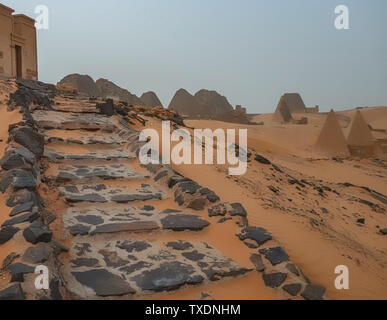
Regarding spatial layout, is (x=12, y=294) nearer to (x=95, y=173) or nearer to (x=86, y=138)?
(x=95, y=173)

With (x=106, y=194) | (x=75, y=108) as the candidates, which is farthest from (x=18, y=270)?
(x=75, y=108)

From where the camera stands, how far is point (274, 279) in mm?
2721

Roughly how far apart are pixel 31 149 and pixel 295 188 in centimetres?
569

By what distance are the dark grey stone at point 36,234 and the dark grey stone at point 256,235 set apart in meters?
1.83

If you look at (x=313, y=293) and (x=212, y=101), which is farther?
(x=212, y=101)

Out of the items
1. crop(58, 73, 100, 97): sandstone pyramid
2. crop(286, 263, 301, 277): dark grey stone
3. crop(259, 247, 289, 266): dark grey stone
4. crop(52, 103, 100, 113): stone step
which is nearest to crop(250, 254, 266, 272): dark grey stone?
crop(259, 247, 289, 266): dark grey stone

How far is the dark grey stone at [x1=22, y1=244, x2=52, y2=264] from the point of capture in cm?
226

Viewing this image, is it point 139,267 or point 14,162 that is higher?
point 14,162

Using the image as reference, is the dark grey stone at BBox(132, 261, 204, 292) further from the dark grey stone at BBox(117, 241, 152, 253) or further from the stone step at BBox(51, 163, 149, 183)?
the stone step at BBox(51, 163, 149, 183)

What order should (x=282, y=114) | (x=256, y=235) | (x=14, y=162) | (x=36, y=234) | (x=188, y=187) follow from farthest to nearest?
(x=282, y=114) < (x=188, y=187) < (x=14, y=162) < (x=256, y=235) < (x=36, y=234)

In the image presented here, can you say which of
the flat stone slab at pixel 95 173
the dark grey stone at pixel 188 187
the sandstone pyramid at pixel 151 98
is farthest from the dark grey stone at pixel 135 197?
the sandstone pyramid at pixel 151 98

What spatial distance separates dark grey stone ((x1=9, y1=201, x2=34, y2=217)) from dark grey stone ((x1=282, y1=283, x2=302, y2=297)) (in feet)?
7.68

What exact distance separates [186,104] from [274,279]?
1534 inches

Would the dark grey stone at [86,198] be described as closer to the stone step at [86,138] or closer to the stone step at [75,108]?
the stone step at [86,138]
